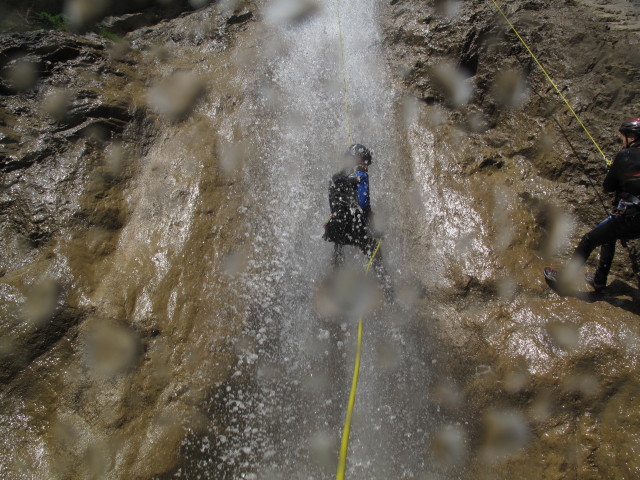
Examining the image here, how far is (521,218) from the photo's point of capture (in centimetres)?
447

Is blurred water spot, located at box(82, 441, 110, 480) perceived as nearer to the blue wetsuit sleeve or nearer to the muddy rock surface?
the muddy rock surface

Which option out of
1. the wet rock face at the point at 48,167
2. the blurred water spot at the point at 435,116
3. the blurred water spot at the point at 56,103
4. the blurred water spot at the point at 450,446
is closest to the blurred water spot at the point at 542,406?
the blurred water spot at the point at 450,446

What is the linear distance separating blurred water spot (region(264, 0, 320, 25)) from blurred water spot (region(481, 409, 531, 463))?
708 cm

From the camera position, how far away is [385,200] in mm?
5023

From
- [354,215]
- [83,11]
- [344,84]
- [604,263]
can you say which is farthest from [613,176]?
[83,11]

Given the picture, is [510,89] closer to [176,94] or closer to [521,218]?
[521,218]

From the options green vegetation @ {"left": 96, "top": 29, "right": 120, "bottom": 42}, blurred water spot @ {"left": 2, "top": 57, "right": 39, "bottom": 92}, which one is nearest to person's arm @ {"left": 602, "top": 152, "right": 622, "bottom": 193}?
blurred water spot @ {"left": 2, "top": 57, "right": 39, "bottom": 92}

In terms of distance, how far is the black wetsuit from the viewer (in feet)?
→ 10.9

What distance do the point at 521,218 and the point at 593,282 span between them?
103cm

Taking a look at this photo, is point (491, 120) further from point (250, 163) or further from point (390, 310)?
point (250, 163)

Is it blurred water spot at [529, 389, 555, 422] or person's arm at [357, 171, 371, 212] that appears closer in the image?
blurred water spot at [529, 389, 555, 422]

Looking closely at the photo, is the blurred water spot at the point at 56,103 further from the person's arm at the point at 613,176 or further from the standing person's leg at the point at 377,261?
the person's arm at the point at 613,176

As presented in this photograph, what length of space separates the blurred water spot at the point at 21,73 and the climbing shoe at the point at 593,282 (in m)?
7.49

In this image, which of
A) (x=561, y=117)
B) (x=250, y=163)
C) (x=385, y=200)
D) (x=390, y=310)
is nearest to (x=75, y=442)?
(x=390, y=310)
